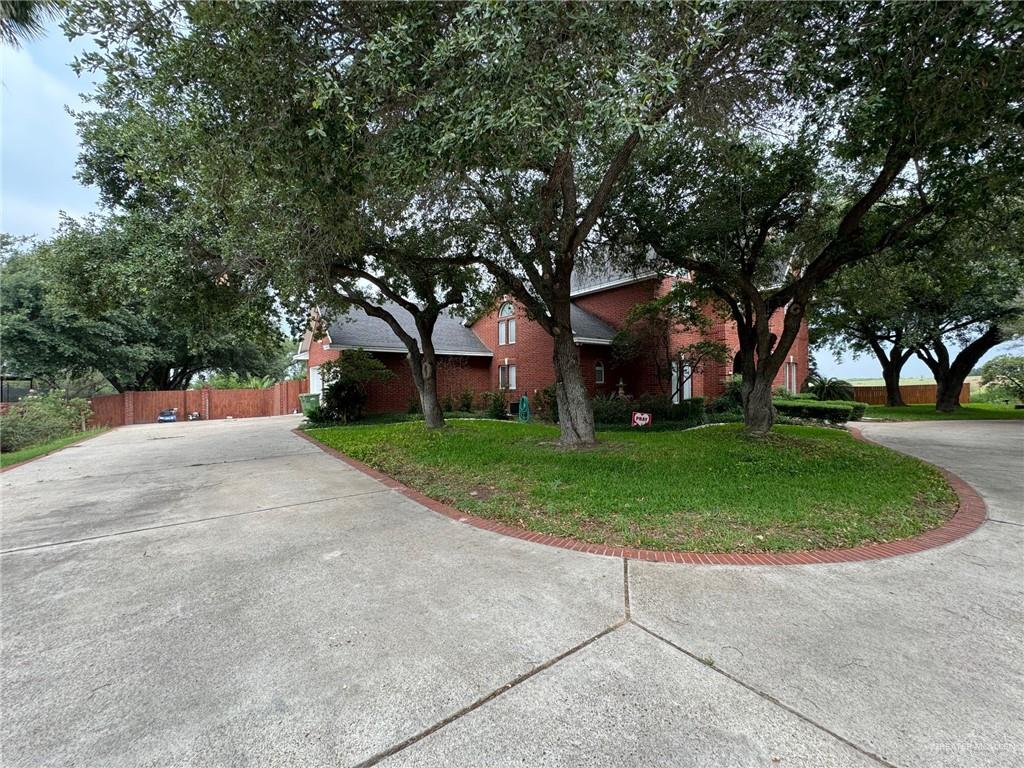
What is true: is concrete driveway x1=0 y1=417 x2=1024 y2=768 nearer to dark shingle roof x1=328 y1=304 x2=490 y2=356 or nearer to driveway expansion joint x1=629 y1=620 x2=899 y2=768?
driveway expansion joint x1=629 y1=620 x2=899 y2=768

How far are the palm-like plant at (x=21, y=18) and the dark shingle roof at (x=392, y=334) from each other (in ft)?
32.7

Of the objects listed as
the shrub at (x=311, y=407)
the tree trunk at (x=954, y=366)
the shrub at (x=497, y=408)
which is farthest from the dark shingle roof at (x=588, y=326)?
the tree trunk at (x=954, y=366)

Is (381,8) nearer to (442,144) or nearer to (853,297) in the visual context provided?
Answer: (442,144)

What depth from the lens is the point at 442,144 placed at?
4.04m

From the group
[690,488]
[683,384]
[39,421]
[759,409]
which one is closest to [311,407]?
[39,421]

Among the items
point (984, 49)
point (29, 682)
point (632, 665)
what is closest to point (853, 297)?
point (984, 49)

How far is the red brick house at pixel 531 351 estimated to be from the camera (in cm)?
1764

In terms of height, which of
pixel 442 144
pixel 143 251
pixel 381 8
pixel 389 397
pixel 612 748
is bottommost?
pixel 612 748

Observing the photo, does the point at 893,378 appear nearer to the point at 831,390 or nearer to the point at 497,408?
the point at 831,390

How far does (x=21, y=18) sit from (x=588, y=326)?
16.1 m

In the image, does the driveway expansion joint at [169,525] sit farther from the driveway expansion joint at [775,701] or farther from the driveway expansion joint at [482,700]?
the driveway expansion joint at [775,701]

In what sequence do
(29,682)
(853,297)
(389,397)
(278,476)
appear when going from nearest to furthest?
(29,682) < (278,476) < (853,297) < (389,397)

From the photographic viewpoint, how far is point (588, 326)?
18.5 meters

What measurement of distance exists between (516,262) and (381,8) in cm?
575
